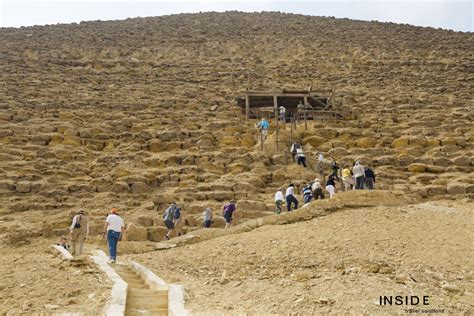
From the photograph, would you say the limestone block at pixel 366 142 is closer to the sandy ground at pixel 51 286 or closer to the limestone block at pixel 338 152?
the limestone block at pixel 338 152

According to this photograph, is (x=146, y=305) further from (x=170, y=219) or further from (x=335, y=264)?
(x=170, y=219)

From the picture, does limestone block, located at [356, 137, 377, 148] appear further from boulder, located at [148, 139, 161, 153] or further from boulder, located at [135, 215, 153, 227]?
boulder, located at [135, 215, 153, 227]

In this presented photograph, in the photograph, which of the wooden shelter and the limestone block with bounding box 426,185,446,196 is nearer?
the limestone block with bounding box 426,185,446,196

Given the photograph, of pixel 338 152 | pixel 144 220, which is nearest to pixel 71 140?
pixel 144 220

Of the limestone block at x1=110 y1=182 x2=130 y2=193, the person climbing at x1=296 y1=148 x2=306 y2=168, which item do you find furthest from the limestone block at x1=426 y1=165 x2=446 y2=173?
the limestone block at x1=110 y1=182 x2=130 y2=193

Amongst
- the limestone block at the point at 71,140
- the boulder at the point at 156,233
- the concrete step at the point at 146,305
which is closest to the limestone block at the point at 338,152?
the boulder at the point at 156,233

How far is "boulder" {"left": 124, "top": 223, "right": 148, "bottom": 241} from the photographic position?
440 inches

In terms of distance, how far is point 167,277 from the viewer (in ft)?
24.7

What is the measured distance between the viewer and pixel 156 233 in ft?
37.8

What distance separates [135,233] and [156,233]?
18.6 inches

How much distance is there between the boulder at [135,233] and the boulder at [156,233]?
11 centimetres

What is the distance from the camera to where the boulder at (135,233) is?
36.7ft

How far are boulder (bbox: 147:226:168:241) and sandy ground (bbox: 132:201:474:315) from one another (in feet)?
5.97

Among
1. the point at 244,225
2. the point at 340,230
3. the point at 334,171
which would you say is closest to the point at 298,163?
the point at 334,171
